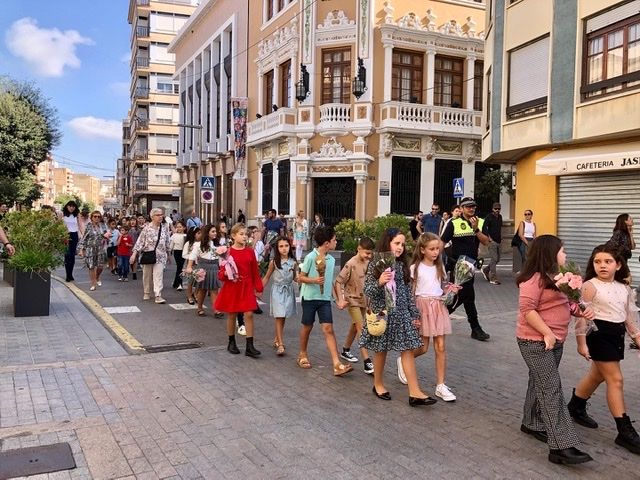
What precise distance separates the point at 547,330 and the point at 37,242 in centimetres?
776

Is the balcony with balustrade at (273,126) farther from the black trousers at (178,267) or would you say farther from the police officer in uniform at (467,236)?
the police officer in uniform at (467,236)

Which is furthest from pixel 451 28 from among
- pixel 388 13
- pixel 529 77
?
pixel 529 77

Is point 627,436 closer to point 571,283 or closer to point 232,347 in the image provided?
point 571,283

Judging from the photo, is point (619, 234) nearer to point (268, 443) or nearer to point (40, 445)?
point (268, 443)

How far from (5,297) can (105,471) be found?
8269 mm

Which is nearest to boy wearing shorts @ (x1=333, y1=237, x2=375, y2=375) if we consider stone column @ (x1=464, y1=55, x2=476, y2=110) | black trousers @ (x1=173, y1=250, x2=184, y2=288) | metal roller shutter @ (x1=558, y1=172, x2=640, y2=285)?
black trousers @ (x1=173, y1=250, x2=184, y2=288)

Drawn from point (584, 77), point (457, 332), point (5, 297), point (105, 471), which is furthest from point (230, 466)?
point (584, 77)

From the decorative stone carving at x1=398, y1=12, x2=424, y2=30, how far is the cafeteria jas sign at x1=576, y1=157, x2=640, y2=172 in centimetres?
1211

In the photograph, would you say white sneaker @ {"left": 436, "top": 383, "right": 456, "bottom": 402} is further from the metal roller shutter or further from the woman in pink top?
the metal roller shutter

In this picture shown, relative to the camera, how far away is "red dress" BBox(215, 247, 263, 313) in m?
6.83

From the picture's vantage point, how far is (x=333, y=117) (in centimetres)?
2367

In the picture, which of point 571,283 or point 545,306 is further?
point 545,306

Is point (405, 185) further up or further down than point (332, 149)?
further down

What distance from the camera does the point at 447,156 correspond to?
80.7 feet
